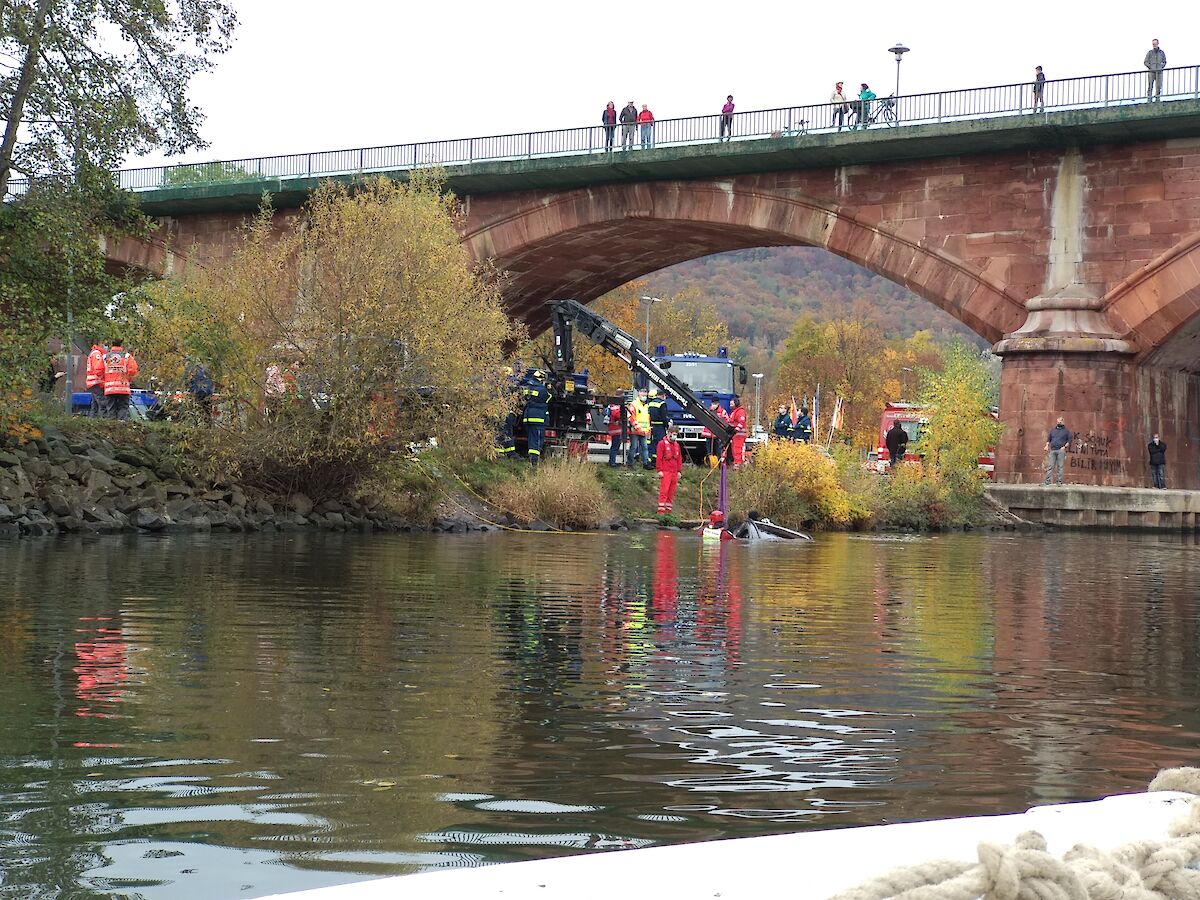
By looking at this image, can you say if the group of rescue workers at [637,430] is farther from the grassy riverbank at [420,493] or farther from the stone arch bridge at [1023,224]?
the stone arch bridge at [1023,224]

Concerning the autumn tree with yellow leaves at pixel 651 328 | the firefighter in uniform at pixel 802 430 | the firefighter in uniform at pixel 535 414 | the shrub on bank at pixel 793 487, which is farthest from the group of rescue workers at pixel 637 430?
the autumn tree with yellow leaves at pixel 651 328

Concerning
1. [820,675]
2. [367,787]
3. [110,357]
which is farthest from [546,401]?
[367,787]

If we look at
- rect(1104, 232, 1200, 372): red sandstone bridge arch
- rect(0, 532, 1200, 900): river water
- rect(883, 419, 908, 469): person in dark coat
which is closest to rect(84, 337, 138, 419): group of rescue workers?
rect(0, 532, 1200, 900): river water

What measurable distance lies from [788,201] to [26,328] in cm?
2252

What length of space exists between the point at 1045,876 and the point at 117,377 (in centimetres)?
2719

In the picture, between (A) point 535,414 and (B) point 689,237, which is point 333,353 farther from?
(B) point 689,237

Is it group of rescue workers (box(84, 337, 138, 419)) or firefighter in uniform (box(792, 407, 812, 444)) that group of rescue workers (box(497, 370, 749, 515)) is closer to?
group of rescue workers (box(84, 337, 138, 419))

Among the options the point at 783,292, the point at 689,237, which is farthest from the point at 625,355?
the point at 783,292

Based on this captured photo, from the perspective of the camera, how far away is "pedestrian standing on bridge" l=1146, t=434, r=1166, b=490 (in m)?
36.2

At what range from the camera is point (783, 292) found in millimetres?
175875

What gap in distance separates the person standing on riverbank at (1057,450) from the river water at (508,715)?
66.7 ft

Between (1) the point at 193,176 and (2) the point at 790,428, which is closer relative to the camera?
(2) the point at 790,428

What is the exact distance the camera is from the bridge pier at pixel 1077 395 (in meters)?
35.0

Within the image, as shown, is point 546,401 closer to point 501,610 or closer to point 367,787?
point 501,610
